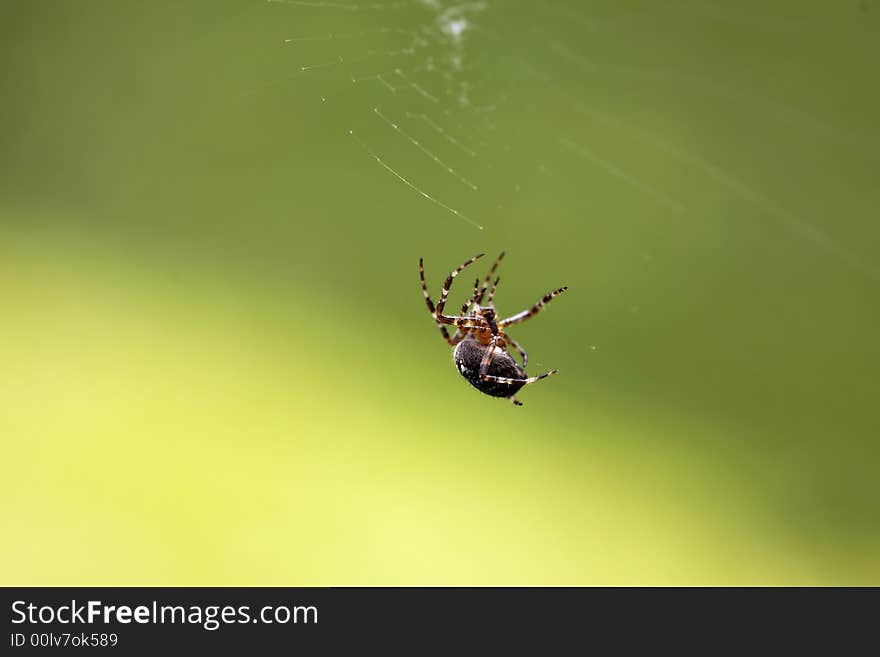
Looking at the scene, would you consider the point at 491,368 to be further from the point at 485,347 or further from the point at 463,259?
the point at 463,259

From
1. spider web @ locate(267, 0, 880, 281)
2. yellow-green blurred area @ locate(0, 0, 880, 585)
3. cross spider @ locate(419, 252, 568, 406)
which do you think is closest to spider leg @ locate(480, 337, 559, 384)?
cross spider @ locate(419, 252, 568, 406)

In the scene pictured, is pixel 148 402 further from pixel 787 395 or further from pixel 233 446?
pixel 787 395

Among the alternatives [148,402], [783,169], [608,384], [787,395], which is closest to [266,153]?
[148,402]

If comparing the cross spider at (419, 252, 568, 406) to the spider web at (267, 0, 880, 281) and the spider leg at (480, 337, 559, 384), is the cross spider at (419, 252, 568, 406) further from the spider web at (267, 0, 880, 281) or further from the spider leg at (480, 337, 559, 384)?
the spider web at (267, 0, 880, 281)

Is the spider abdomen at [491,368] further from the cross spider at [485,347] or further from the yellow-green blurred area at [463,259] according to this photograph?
the yellow-green blurred area at [463,259]

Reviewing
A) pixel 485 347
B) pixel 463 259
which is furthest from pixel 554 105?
pixel 485 347

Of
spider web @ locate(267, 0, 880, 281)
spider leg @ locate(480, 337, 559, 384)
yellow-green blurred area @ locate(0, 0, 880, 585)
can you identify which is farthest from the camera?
spider web @ locate(267, 0, 880, 281)

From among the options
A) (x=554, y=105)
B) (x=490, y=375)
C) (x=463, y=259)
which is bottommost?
(x=490, y=375)
